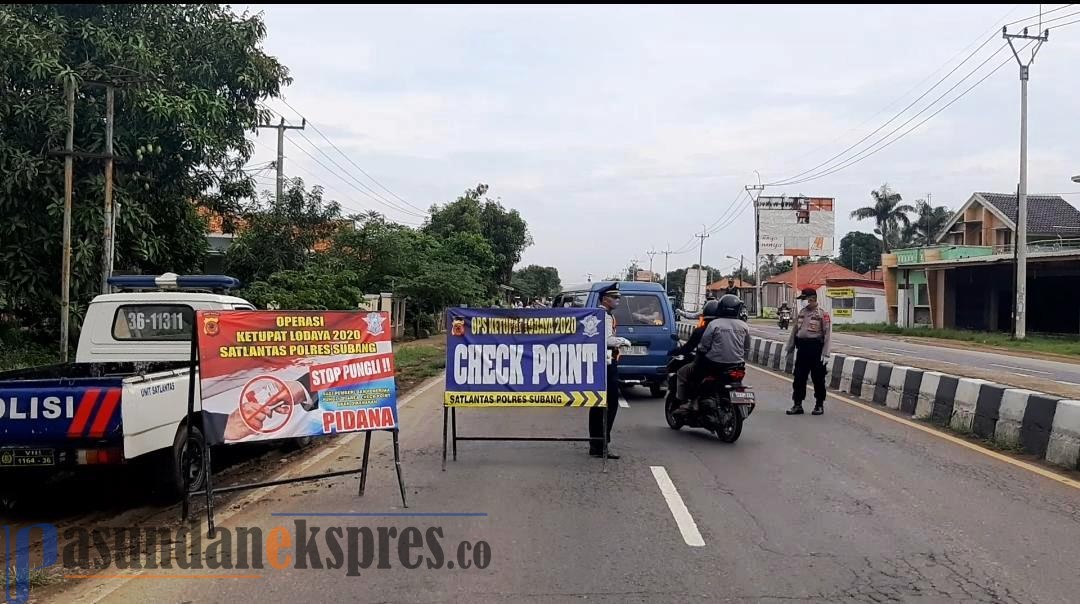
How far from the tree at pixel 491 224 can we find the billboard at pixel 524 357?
40.2 meters

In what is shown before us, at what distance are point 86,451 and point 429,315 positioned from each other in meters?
30.8

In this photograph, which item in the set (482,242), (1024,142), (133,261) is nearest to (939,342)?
(1024,142)

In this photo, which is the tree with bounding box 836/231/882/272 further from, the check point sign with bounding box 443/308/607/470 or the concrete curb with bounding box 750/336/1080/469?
the check point sign with bounding box 443/308/607/470

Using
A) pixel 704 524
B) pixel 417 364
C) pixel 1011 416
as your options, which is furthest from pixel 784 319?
pixel 704 524

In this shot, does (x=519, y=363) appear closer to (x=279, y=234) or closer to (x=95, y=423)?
(x=95, y=423)

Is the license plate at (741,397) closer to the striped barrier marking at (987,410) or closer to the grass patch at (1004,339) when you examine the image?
the striped barrier marking at (987,410)

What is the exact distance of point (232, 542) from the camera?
557 cm

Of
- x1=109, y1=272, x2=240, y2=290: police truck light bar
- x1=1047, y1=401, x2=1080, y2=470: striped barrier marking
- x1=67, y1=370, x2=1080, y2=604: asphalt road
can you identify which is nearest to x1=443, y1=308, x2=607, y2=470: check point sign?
x1=67, y1=370, x2=1080, y2=604: asphalt road

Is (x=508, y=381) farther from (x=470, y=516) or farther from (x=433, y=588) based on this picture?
(x=433, y=588)

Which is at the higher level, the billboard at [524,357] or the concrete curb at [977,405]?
the billboard at [524,357]

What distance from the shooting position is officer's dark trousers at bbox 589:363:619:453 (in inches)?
324

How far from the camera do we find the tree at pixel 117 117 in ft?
45.4

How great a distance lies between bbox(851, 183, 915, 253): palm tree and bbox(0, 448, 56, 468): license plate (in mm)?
75917

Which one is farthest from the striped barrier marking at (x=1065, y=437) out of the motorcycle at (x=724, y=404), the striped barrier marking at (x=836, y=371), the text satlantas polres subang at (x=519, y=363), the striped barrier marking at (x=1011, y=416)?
the striped barrier marking at (x=836, y=371)
